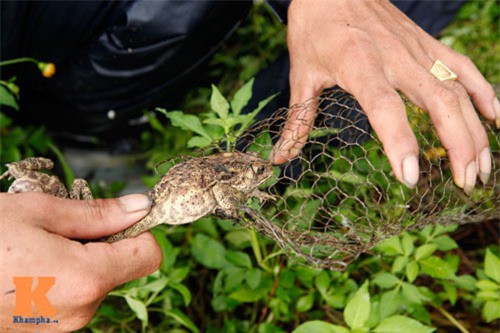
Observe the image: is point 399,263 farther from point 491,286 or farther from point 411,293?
point 491,286

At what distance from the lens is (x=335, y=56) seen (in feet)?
6.20

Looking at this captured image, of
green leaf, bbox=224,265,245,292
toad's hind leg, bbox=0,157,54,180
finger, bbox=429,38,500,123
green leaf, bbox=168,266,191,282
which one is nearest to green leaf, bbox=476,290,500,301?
finger, bbox=429,38,500,123

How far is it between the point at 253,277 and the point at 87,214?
0.85 meters

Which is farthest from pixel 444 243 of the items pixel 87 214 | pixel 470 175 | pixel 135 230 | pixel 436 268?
pixel 87 214

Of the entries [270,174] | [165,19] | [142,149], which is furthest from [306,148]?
[142,149]

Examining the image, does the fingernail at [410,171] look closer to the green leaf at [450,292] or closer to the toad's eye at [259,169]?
the toad's eye at [259,169]

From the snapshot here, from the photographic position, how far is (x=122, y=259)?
1.57 meters

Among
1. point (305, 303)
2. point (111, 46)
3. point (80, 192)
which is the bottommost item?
point (305, 303)

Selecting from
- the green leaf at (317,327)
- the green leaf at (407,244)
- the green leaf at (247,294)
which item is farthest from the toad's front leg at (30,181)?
the green leaf at (407,244)

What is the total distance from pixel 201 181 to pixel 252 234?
0.50m

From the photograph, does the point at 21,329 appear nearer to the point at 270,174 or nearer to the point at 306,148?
the point at 270,174

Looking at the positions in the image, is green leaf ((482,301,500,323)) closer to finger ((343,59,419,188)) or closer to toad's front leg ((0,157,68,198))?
finger ((343,59,419,188))

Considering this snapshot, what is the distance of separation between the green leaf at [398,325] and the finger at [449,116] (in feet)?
1.70

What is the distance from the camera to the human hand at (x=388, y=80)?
64.8 inches
